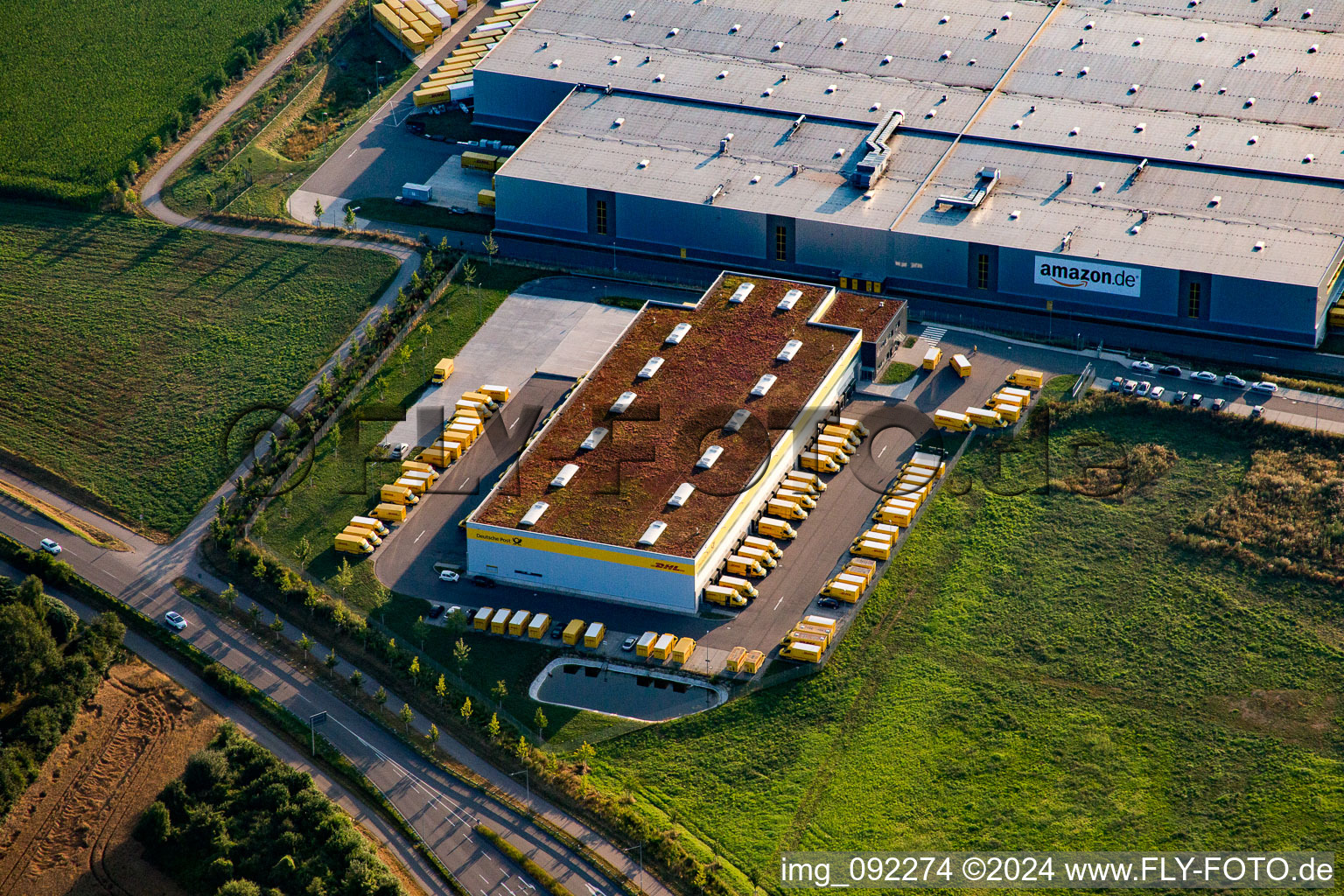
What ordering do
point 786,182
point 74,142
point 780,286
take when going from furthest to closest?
point 74,142
point 786,182
point 780,286

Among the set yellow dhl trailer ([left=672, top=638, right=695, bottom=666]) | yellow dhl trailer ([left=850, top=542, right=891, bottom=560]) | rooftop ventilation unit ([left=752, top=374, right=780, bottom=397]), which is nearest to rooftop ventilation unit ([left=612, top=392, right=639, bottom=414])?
rooftop ventilation unit ([left=752, top=374, right=780, bottom=397])

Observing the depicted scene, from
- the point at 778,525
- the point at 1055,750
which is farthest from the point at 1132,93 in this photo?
the point at 1055,750

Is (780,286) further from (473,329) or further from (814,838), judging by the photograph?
(814,838)

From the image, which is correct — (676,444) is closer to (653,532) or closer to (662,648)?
(653,532)

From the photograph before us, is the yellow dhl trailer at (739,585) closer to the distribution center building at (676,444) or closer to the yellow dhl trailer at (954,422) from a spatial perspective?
the distribution center building at (676,444)

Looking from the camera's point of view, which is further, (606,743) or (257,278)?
(257,278)

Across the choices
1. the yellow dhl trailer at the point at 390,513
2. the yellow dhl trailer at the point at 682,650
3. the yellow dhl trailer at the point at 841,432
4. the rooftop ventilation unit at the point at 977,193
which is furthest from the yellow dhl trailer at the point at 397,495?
the rooftop ventilation unit at the point at 977,193

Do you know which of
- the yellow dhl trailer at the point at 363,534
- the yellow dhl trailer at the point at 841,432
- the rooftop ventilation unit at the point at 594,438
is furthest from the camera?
the yellow dhl trailer at the point at 841,432
